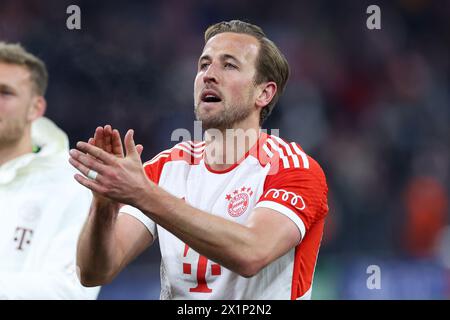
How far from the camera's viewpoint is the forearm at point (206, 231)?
283 centimetres

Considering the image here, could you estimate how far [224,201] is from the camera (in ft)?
11.8

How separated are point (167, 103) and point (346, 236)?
221 cm

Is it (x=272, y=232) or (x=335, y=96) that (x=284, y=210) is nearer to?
(x=272, y=232)

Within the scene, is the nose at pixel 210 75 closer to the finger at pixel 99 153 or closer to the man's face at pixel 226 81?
the man's face at pixel 226 81

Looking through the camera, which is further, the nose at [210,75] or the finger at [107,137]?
the nose at [210,75]

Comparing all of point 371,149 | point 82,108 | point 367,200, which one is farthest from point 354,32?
point 82,108

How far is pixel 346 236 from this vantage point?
7410 millimetres

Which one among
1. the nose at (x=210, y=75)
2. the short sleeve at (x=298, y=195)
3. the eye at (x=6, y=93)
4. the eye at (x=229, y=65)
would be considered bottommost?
the short sleeve at (x=298, y=195)

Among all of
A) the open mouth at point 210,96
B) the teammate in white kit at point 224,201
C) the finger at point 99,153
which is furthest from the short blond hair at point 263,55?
the finger at point 99,153

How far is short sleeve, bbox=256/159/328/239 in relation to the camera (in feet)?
10.9

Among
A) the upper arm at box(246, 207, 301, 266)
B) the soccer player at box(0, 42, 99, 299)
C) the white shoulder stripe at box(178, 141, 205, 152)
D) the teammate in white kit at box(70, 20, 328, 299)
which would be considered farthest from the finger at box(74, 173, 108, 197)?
the soccer player at box(0, 42, 99, 299)

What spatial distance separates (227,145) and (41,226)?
1.89 metres

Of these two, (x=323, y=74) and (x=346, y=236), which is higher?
(x=323, y=74)
